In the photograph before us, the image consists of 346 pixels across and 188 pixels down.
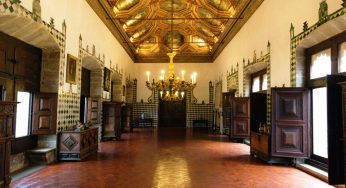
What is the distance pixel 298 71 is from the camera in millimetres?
6758

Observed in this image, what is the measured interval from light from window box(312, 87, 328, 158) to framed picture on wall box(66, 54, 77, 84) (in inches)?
255

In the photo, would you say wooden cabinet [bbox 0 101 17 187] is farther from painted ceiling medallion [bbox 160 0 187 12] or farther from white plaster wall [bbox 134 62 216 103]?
white plaster wall [bbox 134 62 216 103]

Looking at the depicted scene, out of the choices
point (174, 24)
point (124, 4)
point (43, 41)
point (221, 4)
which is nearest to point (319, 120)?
point (221, 4)

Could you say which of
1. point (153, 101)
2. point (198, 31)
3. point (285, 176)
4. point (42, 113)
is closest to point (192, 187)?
point (285, 176)

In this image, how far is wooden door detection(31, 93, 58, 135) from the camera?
263 inches

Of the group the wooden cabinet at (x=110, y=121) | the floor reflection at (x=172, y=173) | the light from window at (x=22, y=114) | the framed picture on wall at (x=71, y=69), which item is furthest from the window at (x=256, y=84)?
the light from window at (x=22, y=114)

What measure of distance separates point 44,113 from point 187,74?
13.6 meters

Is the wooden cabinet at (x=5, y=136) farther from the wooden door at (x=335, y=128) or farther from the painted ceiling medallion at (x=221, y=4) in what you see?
the painted ceiling medallion at (x=221, y=4)

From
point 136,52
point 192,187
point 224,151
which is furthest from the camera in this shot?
point 136,52

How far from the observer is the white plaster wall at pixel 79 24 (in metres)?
6.52

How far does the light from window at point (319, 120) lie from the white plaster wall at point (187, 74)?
12982 millimetres

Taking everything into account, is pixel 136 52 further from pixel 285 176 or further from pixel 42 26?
pixel 285 176

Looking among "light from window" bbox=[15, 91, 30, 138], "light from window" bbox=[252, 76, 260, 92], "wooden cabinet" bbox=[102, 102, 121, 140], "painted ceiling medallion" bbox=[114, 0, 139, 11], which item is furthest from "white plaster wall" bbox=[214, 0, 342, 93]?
"light from window" bbox=[15, 91, 30, 138]

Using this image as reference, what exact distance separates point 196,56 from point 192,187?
15.5 m
